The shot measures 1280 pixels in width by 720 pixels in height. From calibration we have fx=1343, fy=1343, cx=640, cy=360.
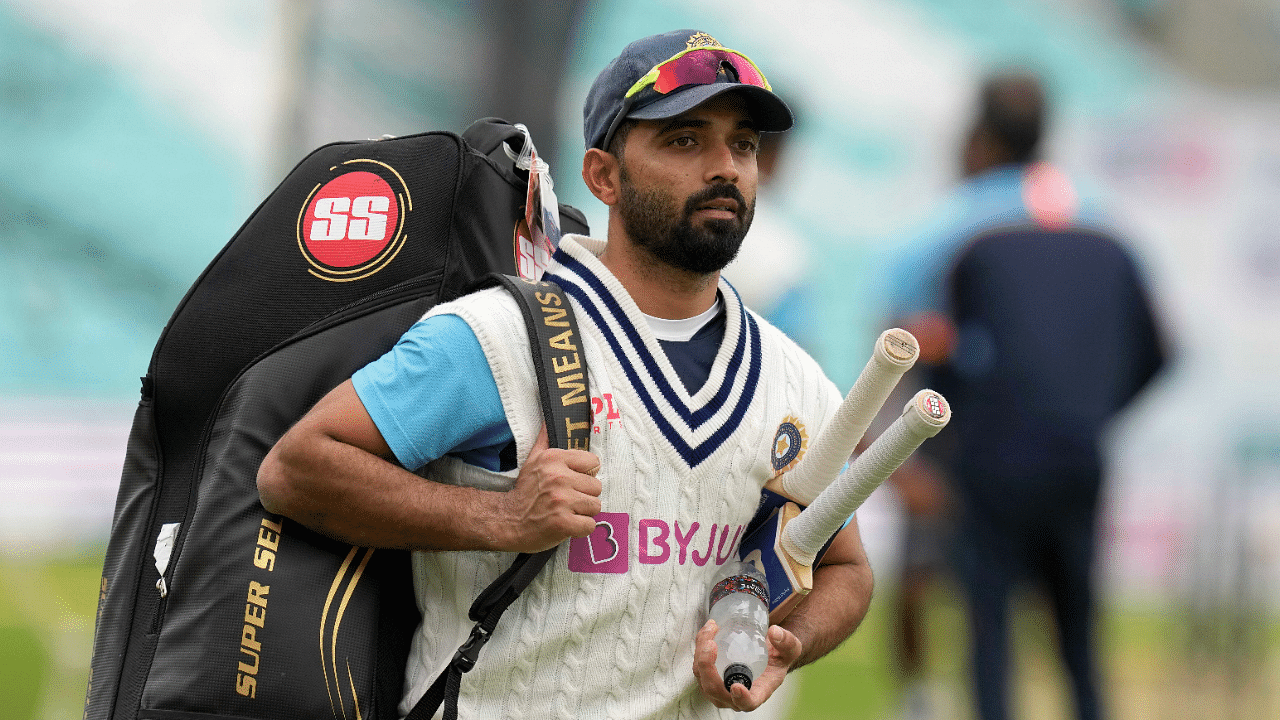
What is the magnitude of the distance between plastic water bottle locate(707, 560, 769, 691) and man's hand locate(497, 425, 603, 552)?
0.29m

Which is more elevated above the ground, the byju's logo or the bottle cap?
the byju's logo

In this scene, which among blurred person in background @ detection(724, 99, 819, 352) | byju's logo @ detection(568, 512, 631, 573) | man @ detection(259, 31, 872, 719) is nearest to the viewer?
man @ detection(259, 31, 872, 719)

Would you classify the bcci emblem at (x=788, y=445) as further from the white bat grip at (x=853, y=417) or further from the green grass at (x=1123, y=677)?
the green grass at (x=1123, y=677)

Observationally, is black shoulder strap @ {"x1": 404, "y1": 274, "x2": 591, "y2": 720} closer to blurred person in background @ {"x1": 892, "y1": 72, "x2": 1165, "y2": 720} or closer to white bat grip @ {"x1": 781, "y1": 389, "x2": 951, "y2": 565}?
white bat grip @ {"x1": 781, "y1": 389, "x2": 951, "y2": 565}

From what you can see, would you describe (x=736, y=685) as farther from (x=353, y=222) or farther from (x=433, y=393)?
(x=353, y=222)

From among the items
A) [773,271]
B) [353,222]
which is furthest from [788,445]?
[773,271]

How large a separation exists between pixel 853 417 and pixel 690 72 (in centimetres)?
67

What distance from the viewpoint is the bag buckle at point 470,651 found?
218 centimetres

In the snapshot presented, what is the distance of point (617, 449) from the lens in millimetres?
2279

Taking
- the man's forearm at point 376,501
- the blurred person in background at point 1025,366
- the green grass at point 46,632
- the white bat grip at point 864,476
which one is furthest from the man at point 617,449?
the green grass at point 46,632

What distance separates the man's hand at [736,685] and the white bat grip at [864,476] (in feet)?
0.53

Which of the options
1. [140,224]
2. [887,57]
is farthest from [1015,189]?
[140,224]

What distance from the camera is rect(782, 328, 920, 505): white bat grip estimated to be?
2.07 metres

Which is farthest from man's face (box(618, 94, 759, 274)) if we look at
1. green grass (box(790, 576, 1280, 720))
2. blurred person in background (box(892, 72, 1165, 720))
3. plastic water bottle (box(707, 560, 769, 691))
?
green grass (box(790, 576, 1280, 720))
